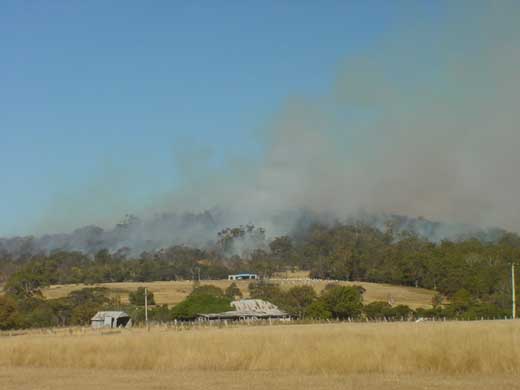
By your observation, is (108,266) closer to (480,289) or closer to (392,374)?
(480,289)

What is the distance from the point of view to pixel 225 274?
187 meters

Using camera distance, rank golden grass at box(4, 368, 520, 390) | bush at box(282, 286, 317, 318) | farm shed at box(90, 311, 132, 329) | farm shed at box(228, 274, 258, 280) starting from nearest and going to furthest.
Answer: golden grass at box(4, 368, 520, 390)
farm shed at box(90, 311, 132, 329)
bush at box(282, 286, 317, 318)
farm shed at box(228, 274, 258, 280)

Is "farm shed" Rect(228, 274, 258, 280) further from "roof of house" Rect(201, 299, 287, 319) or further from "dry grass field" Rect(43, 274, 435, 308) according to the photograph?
"roof of house" Rect(201, 299, 287, 319)

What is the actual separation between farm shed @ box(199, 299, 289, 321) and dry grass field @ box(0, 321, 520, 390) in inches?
2243

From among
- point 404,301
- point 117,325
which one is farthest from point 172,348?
point 404,301

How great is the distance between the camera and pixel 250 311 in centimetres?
9006

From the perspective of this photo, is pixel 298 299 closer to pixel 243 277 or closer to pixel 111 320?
pixel 111 320

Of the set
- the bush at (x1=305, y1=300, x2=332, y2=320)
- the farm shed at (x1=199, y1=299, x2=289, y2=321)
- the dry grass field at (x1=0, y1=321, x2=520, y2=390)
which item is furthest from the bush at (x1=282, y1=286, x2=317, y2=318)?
the dry grass field at (x1=0, y1=321, x2=520, y2=390)

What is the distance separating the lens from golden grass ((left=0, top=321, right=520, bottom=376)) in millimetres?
23750

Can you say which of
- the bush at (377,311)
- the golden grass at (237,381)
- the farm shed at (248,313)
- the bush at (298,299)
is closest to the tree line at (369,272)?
the bush at (377,311)

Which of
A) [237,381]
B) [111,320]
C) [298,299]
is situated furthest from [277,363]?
[298,299]

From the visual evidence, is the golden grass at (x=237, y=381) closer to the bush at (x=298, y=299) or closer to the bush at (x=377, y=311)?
the bush at (x=377, y=311)

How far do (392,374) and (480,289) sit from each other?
97.0 m

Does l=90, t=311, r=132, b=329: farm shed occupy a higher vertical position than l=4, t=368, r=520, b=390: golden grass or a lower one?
lower
